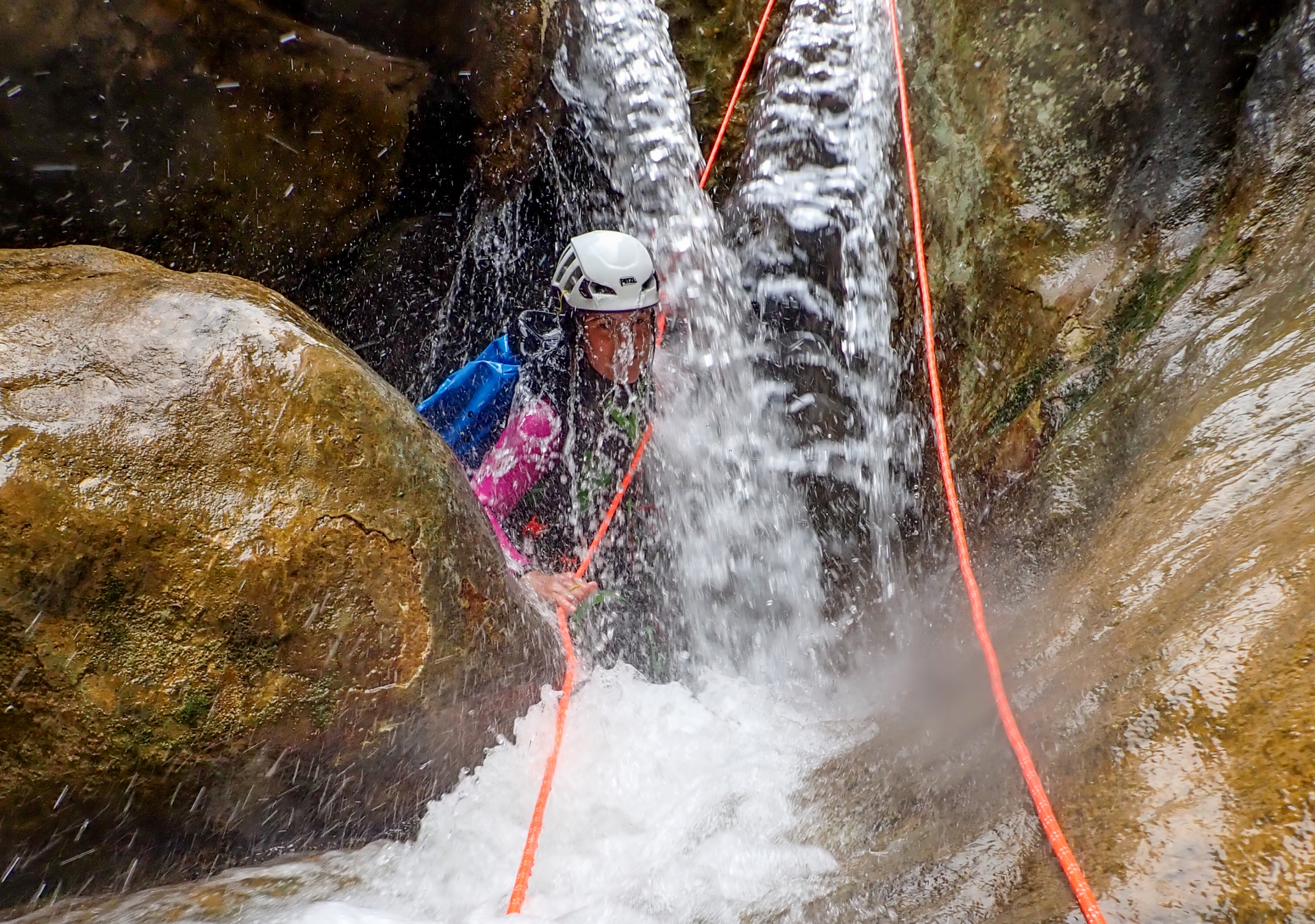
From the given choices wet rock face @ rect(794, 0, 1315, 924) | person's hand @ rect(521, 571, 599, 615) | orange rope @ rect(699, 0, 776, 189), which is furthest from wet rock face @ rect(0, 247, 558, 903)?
orange rope @ rect(699, 0, 776, 189)

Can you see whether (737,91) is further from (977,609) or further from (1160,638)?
(1160,638)

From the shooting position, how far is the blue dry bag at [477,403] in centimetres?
374

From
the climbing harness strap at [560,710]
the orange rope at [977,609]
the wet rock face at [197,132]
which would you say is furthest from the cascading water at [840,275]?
the wet rock face at [197,132]

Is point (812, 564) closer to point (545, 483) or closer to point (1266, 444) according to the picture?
point (545, 483)

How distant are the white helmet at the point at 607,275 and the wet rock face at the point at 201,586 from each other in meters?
1.39

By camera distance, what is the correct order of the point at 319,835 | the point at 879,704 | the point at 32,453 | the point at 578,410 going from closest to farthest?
the point at 32,453
the point at 319,835
the point at 879,704
the point at 578,410

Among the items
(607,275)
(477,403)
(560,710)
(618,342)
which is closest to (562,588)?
(560,710)

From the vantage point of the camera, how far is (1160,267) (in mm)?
3062

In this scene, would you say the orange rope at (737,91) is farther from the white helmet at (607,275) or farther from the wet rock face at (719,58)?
the white helmet at (607,275)

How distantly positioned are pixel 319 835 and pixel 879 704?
1.95 metres

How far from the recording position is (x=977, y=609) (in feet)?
7.41

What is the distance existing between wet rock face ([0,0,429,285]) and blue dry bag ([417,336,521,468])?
1.44 m

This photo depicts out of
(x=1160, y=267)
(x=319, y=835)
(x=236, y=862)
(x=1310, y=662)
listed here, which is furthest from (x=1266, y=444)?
(x=236, y=862)

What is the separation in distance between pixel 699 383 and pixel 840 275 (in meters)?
0.94
